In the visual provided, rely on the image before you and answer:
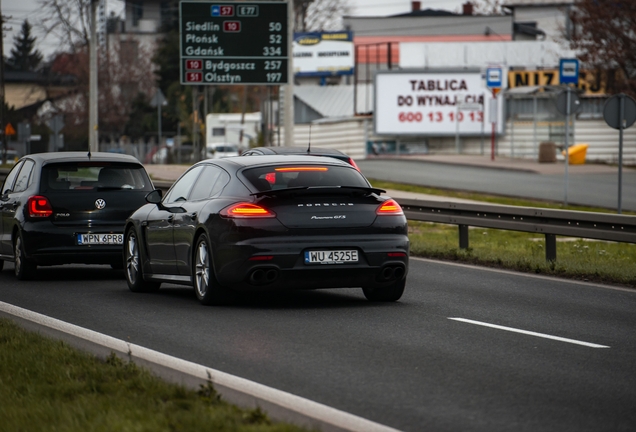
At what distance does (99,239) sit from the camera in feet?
44.5

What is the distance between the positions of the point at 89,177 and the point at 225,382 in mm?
7790

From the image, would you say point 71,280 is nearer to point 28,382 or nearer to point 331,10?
point 28,382

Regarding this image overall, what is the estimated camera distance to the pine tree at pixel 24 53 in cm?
14188

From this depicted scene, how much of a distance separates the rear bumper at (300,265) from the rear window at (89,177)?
4143mm

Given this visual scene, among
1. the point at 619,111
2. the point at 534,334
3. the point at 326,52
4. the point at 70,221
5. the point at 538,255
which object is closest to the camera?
the point at 534,334

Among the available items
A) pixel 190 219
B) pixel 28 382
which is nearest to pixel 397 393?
pixel 28 382

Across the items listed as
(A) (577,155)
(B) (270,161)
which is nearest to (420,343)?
(B) (270,161)

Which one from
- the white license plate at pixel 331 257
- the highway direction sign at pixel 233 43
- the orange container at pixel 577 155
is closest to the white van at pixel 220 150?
the orange container at pixel 577 155

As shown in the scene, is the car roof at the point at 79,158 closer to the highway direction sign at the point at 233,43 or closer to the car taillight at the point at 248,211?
the car taillight at the point at 248,211

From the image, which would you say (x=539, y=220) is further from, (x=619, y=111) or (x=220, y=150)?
Result: (x=220, y=150)

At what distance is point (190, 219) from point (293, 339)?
278 centimetres

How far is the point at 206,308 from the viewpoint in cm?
1041

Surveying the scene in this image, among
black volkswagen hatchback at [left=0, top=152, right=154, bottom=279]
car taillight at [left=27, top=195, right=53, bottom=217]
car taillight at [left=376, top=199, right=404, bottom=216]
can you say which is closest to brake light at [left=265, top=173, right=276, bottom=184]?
car taillight at [left=376, top=199, right=404, bottom=216]

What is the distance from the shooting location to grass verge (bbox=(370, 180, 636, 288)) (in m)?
13.8
